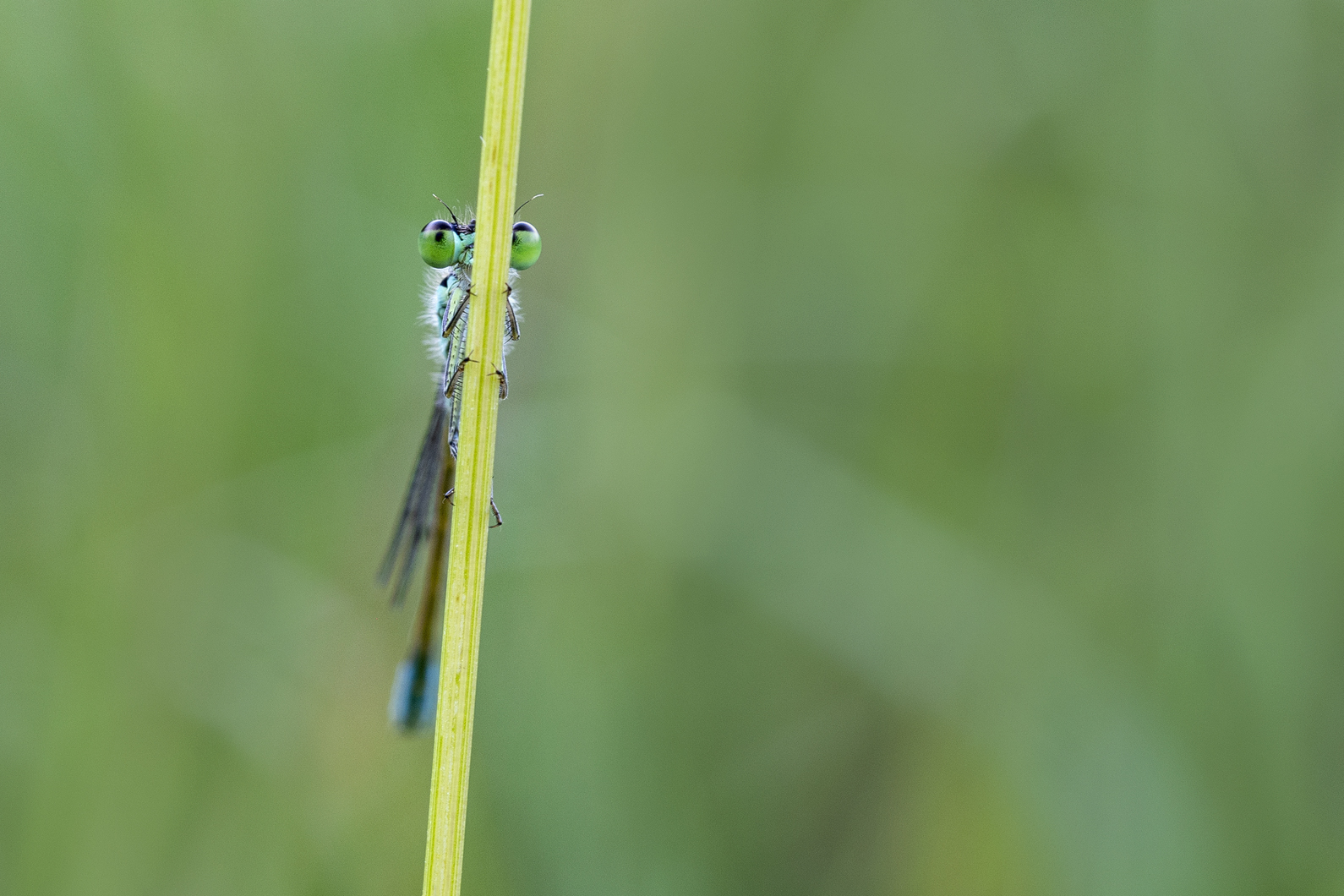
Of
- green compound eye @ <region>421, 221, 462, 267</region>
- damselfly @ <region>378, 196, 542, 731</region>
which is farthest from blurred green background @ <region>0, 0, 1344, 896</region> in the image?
green compound eye @ <region>421, 221, 462, 267</region>

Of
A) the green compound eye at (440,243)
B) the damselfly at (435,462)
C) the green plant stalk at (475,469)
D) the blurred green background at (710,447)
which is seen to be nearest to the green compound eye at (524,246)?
the damselfly at (435,462)

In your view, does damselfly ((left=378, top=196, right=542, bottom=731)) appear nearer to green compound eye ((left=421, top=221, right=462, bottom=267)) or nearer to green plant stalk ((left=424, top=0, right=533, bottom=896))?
green compound eye ((left=421, top=221, right=462, bottom=267))

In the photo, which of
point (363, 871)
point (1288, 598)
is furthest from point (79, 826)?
point (1288, 598)

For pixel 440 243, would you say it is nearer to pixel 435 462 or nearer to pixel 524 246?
pixel 524 246

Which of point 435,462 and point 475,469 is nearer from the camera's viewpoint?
point 475,469

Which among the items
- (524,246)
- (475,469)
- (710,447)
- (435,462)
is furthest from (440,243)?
(710,447)
